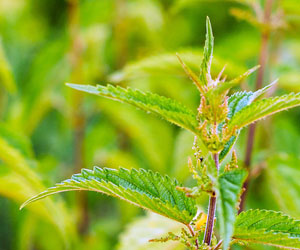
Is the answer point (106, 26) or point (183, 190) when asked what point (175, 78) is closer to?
point (106, 26)

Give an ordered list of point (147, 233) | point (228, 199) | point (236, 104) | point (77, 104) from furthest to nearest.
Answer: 1. point (77, 104)
2. point (147, 233)
3. point (236, 104)
4. point (228, 199)

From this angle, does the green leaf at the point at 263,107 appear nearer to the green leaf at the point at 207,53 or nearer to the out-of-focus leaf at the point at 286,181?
the green leaf at the point at 207,53

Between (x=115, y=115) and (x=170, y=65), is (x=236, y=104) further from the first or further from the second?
(x=115, y=115)

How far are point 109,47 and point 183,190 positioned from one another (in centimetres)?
114

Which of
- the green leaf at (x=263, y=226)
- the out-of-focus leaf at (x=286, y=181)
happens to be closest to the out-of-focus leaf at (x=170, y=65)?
the out-of-focus leaf at (x=286, y=181)

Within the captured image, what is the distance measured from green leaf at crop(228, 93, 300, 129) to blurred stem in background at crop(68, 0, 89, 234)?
749 millimetres

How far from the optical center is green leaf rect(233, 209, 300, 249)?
1.44ft

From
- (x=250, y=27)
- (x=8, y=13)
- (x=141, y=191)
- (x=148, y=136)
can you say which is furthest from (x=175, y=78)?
(x=141, y=191)

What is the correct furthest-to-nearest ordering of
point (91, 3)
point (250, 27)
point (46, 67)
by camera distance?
point (250, 27) < point (91, 3) < point (46, 67)

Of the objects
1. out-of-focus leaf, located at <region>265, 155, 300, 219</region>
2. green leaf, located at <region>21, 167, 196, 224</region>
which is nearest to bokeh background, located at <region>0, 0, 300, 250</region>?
out-of-focus leaf, located at <region>265, 155, 300, 219</region>

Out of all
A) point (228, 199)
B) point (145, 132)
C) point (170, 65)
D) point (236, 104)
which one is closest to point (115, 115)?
point (145, 132)

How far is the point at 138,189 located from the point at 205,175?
6cm

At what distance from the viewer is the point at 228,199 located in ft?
1.24

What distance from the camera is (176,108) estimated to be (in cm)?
45
